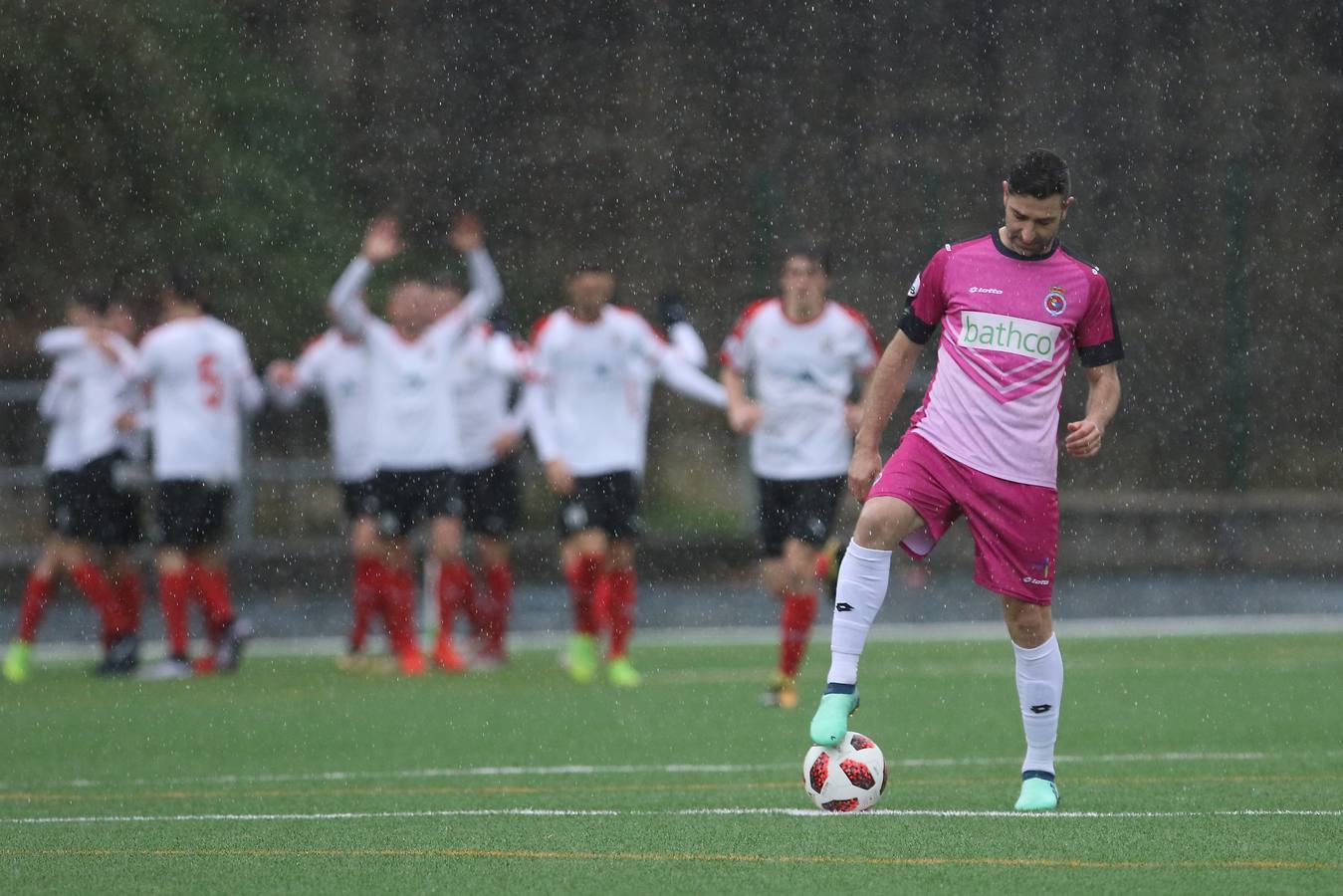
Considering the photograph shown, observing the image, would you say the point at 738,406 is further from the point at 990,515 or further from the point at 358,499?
the point at 990,515

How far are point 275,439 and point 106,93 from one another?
9.73 feet

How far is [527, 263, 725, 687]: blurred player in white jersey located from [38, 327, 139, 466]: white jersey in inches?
99.6

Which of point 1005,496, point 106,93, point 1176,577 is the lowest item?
point 1176,577

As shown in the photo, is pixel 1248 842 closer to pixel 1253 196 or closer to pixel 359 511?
pixel 359 511

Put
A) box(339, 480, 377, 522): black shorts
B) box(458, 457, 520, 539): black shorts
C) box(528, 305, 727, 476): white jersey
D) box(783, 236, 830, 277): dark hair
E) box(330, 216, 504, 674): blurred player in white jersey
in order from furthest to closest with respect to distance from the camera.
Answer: box(458, 457, 520, 539): black shorts < box(339, 480, 377, 522): black shorts < box(330, 216, 504, 674): blurred player in white jersey < box(528, 305, 727, 476): white jersey < box(783, 236, 830, 277): dark hair

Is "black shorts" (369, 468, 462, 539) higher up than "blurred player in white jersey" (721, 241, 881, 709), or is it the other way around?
"blurred player in white jersey" (721, 241, 881, 709)

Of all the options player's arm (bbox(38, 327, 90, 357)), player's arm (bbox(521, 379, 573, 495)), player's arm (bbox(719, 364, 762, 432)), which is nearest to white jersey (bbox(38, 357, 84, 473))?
player's arm (bbox(38, 327, 90, 357))

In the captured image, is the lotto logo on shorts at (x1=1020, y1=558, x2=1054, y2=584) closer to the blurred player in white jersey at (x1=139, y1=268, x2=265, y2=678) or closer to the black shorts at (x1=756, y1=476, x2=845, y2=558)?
the black shorts at (x1=756, y1=476, x2=845, y2=558)

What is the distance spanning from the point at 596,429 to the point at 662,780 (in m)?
4.81

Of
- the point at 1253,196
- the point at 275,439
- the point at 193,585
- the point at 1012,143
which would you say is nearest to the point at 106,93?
the point at 275,439

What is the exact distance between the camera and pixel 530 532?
1792 cm

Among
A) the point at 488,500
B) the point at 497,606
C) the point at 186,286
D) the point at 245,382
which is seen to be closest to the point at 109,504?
the point at 245,382

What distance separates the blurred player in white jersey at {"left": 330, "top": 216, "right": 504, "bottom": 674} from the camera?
12.7 metres

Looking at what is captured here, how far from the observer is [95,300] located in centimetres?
1305
